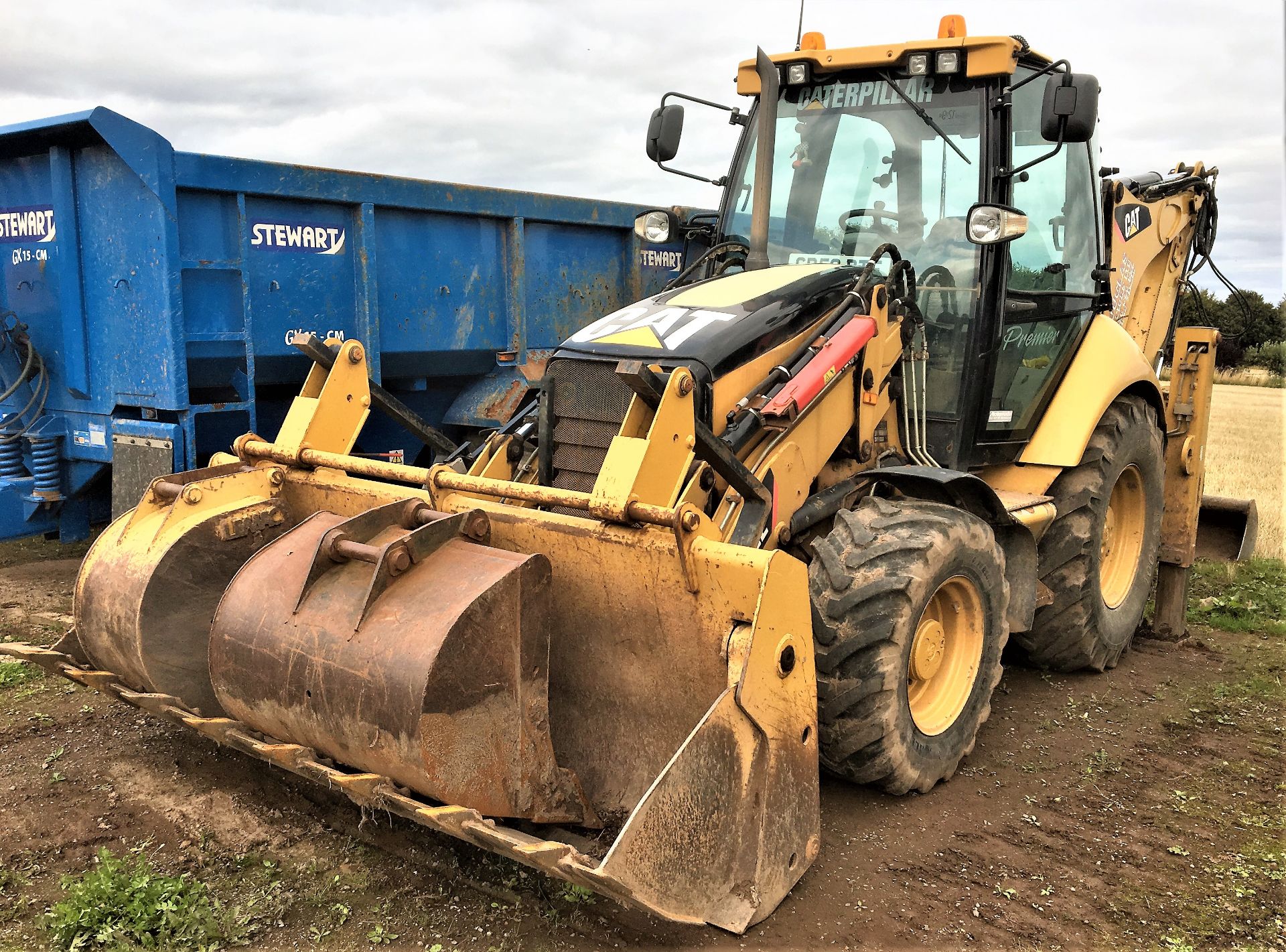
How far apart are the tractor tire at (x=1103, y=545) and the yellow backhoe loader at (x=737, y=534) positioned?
0.02 m

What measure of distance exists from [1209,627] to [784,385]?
13.4 ft

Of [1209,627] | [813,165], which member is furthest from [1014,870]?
[1209,627]

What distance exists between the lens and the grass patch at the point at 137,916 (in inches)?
120

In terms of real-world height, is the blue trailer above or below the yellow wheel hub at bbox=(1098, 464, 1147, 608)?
above

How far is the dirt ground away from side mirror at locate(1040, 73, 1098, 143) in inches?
98.6

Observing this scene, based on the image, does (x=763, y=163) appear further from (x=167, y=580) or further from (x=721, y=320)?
(x=167, y=580)

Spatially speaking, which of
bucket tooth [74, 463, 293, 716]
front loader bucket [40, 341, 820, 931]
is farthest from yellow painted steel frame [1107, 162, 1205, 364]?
bucket tooth [74, 463, 293, 716]

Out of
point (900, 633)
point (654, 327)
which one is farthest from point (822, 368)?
point (900, 633)

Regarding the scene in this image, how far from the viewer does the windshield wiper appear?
15.2 feet

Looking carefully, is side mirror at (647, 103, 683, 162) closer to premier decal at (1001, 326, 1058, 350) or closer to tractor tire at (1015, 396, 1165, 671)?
premier decal at (1001, 326, 1058, 350)

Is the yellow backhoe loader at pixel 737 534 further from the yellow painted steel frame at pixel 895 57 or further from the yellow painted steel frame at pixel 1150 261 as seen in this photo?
the yellow painted steel frame at pixel 1150 261

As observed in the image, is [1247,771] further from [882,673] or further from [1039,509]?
[882,673]

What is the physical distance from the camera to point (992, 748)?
4570mm

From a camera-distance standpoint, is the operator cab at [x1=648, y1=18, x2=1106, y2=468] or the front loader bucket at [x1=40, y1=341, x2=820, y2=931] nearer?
the front loader bucket at [x1=40, y1=341, x2=820, y2=931]
